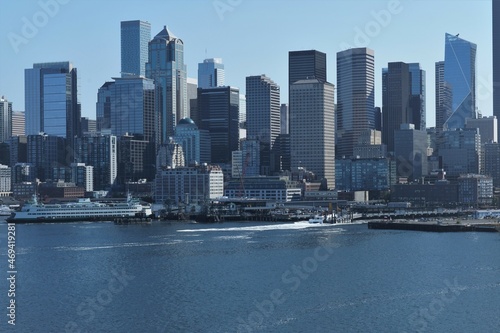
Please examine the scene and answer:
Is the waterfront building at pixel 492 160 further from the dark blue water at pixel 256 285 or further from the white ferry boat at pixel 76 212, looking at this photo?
the dark blue water at pixel 256 285

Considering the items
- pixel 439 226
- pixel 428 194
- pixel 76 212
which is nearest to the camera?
pixel 439 226

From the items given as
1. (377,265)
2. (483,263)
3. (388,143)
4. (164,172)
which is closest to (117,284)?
(377,265)

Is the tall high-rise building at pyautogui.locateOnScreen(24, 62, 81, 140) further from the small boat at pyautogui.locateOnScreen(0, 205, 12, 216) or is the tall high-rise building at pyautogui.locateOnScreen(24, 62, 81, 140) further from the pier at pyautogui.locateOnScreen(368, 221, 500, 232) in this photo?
the pier at pyautogui.locateOnScreen(368, 221, 500, 232)

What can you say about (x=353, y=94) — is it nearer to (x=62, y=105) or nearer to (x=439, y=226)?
(x=62, y=105)

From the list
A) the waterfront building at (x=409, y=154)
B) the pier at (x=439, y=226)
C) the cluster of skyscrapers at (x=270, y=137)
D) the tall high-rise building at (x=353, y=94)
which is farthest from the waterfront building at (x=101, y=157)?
the pier at (x=439, y=226)

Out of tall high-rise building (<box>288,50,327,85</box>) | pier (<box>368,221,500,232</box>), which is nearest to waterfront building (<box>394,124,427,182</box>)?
tall high-rise building (<box>288,50,327,85</box>)

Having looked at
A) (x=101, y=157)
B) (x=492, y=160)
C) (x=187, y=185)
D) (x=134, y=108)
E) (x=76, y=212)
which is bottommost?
(x=76, y=212)

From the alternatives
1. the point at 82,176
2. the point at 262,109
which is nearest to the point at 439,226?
the point at 82,176
